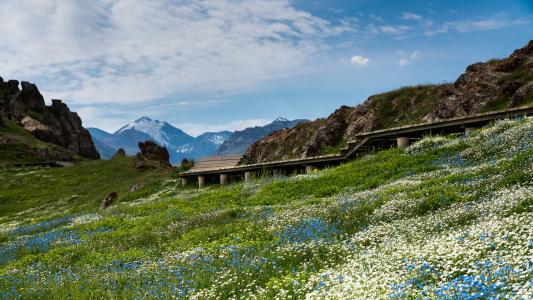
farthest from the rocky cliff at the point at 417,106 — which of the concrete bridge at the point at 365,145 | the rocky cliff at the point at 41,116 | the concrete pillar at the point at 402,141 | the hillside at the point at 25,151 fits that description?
the rocky cliff at the point at 41,116

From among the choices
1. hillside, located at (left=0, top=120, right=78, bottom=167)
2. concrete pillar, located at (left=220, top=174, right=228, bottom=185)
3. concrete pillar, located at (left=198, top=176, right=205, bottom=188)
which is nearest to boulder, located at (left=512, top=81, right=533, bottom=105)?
concrete pillar, located at (left=220, top=174, right=228, bottom=185)

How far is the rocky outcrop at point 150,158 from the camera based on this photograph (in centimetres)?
6385

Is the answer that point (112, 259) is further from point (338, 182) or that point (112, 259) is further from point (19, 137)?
point (19, 137)

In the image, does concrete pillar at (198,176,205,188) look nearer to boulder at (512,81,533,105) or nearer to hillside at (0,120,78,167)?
boulder at (512,81,533,105)

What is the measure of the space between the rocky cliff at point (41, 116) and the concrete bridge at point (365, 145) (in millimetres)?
98479

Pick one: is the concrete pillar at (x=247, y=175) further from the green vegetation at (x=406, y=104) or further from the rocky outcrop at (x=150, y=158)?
the rocky outcrop at (x=150, y=158)

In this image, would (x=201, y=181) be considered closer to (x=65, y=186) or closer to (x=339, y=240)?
(x=339, y=240)

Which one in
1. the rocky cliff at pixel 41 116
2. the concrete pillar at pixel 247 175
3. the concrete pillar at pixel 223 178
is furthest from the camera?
the rocky cliff at pixel 41 116

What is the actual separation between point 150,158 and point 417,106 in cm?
4509

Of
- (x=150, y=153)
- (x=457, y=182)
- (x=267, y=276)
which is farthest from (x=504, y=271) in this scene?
(x=150, y=153)

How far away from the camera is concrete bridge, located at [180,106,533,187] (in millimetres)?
27469

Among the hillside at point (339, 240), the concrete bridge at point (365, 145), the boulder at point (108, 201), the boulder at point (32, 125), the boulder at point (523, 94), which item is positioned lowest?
the boulder at point (108, 201)

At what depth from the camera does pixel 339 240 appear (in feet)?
41.0

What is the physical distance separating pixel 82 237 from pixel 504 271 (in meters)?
18.6
